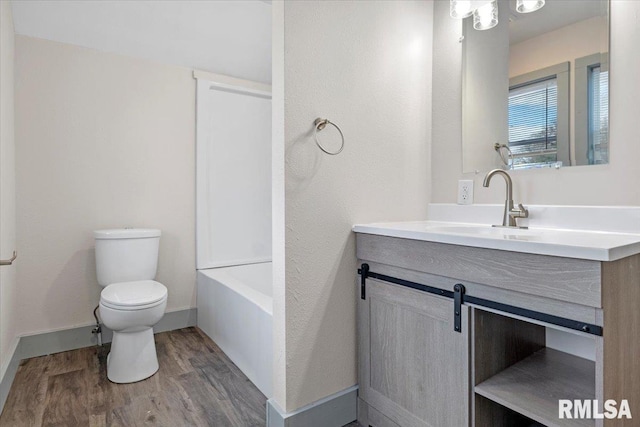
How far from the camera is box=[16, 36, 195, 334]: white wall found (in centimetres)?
222

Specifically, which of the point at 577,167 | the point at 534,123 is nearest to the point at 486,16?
the point at 534,123

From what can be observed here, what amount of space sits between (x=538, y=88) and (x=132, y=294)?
2239 mm

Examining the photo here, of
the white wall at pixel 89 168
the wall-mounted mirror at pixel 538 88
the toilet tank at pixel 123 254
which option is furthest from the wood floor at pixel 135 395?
the wall-mounted mirror at pixel 538 88

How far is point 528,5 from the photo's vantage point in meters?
1.54

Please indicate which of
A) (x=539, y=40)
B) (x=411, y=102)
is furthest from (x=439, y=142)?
(x=539, y=40)

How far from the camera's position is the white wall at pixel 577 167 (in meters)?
1.28

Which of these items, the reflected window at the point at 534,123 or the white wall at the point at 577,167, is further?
the reflected window at the point at 534,123

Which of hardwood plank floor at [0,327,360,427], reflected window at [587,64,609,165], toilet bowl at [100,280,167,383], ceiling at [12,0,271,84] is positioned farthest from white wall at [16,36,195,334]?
reflected window at [587,64,609,165]

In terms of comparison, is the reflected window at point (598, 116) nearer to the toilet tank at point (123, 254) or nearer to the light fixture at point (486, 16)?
the light fixture at point (486, 16)

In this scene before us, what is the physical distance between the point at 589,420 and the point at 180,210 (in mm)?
2564

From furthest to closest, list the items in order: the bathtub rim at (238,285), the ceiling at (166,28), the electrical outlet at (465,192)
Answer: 1. the ceiling at (166,28)
2. the bathtub rim at (238,285)
3. the electrical outlet at (465,192)

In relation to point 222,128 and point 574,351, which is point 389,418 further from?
point 222,128

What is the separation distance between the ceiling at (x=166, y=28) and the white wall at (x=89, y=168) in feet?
0.27

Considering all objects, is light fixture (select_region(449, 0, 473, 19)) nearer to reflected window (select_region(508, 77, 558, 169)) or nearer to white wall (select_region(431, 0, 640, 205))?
white wall (select_region(431, 0, 640, 205))
